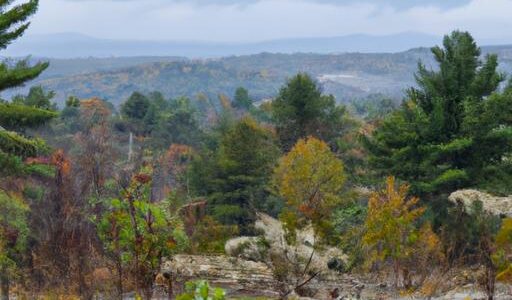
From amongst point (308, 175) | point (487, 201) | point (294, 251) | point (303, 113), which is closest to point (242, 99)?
point (303, 113)

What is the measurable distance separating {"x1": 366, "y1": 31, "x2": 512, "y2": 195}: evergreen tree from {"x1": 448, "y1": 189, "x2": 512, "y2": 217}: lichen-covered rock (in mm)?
1716

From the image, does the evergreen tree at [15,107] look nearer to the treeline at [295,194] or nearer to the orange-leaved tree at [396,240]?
the treeline at [295,194]

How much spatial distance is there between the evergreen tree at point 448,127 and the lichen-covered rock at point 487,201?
1.72 metres

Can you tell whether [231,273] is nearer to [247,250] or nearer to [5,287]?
[247,250]

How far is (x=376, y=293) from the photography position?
680 inches

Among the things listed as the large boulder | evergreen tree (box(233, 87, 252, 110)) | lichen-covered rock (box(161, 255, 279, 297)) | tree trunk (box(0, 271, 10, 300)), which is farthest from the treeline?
evergreen tree (box(233, 87, 252, 110))

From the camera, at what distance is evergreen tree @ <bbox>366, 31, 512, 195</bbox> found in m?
24.6

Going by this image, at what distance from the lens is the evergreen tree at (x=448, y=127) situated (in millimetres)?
24641

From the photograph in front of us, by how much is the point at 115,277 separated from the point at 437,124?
15.6 meters

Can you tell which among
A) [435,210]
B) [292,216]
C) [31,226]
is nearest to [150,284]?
[292,216]

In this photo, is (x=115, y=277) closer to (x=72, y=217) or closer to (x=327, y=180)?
(x=72, y=217)

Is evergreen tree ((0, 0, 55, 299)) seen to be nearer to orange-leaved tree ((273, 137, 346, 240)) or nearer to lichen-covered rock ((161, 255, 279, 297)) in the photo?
lichen-covered rock ((161, 255, 279, 297))

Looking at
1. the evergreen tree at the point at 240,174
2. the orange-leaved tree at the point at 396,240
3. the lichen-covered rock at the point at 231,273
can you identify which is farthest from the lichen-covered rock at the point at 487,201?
the evergreen tree at the point at 240,174

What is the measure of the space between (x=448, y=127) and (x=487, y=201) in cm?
485
